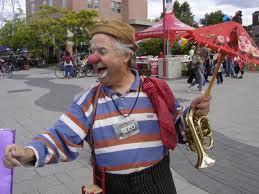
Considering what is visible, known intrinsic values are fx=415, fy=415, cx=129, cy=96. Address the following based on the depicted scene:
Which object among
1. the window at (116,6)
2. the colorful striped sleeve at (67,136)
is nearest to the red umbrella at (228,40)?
the colorful striped sleeve at (67,136)

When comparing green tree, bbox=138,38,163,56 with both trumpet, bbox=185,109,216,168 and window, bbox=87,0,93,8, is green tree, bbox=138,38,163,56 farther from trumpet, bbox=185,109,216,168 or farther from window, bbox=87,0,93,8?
trumpet, bbox=185,109,216,168

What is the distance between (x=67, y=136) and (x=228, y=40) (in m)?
0.98

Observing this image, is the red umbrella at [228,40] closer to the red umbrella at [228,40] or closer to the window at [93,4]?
the red umbrella at [228,40]

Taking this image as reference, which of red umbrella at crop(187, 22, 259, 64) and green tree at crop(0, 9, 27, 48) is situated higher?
green tree at crop(0, 9, 27, 48)

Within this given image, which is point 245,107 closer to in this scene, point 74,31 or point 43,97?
point 43,97

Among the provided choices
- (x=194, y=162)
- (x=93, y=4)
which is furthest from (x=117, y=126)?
(x=93, y=4)

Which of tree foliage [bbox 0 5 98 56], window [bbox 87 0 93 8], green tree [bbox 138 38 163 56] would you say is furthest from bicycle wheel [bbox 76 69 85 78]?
window [bbox 87 0 93 8]

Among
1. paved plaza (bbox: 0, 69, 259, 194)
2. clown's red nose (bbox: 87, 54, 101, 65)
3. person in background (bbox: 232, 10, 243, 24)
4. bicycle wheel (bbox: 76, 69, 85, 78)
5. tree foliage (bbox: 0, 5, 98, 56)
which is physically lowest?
paved plaza (bbox: 0, 69, 259, 194)

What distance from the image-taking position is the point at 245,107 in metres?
10.3

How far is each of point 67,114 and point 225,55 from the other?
90 cm

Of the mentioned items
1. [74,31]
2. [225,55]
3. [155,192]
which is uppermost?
[74,31]

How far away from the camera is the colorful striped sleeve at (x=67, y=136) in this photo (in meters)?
2.17

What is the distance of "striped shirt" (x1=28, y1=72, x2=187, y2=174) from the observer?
7.22 feet

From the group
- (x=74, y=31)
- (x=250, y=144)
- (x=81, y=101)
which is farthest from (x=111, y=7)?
(x=81, y=101)
